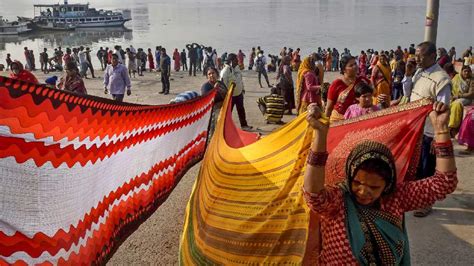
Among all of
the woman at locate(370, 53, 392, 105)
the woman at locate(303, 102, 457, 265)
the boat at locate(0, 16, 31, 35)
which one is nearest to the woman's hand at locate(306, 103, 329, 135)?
the woman at locate(303, 102, 457, 265)

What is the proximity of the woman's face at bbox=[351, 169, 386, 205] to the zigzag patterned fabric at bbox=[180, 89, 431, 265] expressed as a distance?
2.14ft

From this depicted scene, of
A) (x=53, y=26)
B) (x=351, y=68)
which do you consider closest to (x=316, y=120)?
(x=351, y=68)

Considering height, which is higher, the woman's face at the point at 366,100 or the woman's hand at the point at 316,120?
the woman's hand at the point at 316,120

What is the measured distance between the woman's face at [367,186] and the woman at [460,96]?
606 centimetres

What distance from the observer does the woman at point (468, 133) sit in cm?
737

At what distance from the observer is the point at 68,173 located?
8.30 ft

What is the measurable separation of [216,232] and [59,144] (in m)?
1.53

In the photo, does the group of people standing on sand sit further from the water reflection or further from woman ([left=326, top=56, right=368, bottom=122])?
the water reflection

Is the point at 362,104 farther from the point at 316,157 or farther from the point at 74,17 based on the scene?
the point at 74,17

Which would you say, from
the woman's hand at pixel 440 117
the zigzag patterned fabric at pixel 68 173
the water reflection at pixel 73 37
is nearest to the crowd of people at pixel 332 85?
the zigzag patterned fabric at pixel 68 173

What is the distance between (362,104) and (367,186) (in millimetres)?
2706

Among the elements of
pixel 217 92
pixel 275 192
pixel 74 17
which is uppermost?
pixel 74 17

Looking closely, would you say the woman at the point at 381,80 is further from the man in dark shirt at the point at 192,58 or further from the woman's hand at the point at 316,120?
the man in dark shirt at the point at 192,58

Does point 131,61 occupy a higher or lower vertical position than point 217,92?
lower
